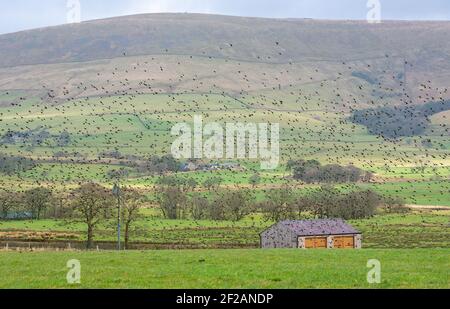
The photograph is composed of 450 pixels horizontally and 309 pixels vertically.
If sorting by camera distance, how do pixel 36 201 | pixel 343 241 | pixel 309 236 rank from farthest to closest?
pixel 36 201
pixel 343 241
pixel 309 236

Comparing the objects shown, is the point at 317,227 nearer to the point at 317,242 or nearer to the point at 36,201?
the point at 317,242

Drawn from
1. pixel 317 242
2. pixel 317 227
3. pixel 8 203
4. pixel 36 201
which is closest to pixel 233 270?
pixel 317 242

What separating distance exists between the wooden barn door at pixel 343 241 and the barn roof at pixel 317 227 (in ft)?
2.24

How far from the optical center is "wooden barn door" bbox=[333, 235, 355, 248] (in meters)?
87.7

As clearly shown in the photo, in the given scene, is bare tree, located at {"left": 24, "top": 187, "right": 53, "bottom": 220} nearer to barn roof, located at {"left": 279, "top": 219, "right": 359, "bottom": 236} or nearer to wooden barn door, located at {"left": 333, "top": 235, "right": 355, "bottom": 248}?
barn roof, located at {"left": 279, "top": 219, "right": 359, "bottom": 236}

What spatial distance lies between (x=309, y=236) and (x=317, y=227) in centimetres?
220

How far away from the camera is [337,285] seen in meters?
31.4

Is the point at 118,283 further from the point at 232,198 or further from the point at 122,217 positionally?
the point at 232,198

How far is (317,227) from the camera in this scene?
289ft

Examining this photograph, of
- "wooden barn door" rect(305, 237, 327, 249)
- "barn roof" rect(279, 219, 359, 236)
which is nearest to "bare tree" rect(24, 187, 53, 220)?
"barn roof" rect(279, 219, 359, 236)

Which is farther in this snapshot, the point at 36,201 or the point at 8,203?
the point at 8,203

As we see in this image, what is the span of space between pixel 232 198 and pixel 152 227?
976 inches
